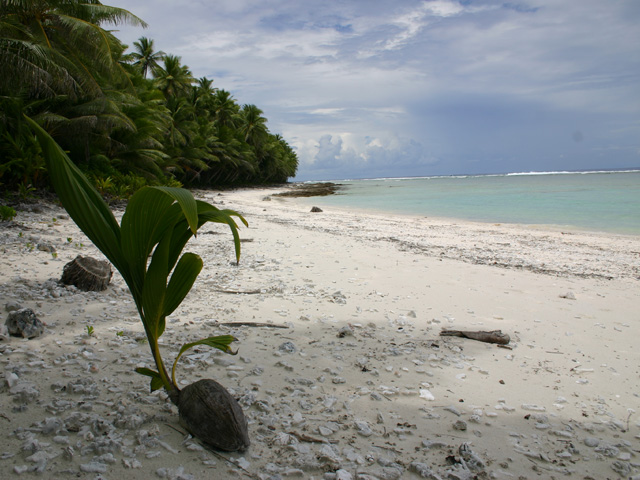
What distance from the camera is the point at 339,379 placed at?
2.78 metres

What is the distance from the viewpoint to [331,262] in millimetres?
6664

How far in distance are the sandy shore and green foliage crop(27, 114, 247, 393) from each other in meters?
0.56

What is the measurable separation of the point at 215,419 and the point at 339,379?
3.55ft

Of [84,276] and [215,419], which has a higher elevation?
[84,276]

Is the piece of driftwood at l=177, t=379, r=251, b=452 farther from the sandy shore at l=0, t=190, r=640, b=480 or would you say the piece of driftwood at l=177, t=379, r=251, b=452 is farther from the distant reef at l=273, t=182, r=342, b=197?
the distant reef at l=273, t=182, r=342, b=197

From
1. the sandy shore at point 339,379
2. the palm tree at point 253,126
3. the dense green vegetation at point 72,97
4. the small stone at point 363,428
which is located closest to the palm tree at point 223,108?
the palm tree at point 253,126

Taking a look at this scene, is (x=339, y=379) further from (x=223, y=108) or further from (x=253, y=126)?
(x=253, y=126)

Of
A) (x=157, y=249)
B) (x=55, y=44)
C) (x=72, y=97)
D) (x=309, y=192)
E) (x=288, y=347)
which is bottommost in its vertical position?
(x=288, y=347)

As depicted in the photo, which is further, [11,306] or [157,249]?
[11,306]

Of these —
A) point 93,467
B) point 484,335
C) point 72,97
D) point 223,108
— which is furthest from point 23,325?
point 223,108

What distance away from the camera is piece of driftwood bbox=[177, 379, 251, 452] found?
190cm

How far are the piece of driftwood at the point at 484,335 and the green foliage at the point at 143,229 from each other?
2540 mm

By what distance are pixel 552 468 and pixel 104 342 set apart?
296 cm

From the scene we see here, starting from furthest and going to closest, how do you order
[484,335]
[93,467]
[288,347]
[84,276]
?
[84,276] < [484,335] < [288,347] < [93,467]
